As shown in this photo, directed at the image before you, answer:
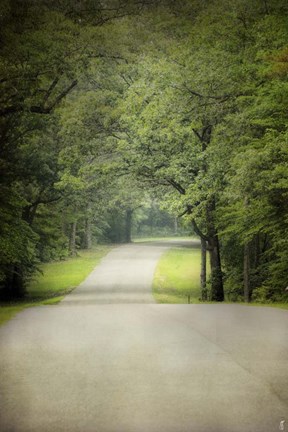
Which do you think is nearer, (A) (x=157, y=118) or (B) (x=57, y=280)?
(A) (x=157, y=118)

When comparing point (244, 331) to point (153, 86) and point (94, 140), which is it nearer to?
point (153, 86)

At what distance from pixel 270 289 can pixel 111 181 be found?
950 centimetres

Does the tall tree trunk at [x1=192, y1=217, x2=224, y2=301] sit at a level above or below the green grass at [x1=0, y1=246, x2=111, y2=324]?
above

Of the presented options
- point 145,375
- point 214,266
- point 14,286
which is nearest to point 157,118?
point 214,266

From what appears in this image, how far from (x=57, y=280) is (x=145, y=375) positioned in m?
25.2

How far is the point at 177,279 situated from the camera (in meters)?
30.7

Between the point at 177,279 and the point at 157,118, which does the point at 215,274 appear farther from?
the point at 177,279

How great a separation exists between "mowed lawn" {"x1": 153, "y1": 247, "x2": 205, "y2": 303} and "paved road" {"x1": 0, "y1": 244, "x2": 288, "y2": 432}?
10.3m

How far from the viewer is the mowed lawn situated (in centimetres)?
2382

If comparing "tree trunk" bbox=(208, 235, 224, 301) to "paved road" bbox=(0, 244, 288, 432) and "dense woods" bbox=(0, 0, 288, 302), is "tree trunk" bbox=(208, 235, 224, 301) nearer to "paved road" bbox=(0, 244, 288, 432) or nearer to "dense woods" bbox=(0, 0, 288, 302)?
"dense woods" bbox=(0, 0, 288, 302)

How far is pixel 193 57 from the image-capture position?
19.0 metres

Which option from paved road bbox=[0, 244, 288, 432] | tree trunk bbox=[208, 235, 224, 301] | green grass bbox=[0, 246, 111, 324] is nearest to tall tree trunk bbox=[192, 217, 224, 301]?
tree trunk bbox=[208, 235, 224, 301]

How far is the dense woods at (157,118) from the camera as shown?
16.5 meters

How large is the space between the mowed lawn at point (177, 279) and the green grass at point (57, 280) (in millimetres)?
4946
